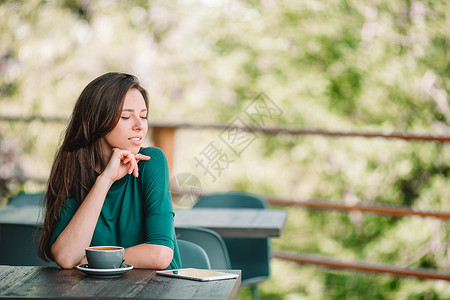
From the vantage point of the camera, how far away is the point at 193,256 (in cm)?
168

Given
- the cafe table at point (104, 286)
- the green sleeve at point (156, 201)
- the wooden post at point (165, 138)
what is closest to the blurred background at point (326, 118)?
the wooden post at point (165, 138)

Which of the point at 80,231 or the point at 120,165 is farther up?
the point at 120,165

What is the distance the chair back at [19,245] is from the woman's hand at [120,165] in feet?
1.54

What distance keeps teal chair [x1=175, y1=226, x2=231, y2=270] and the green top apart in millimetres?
383

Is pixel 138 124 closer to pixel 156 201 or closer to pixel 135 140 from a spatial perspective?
pixel 135 140

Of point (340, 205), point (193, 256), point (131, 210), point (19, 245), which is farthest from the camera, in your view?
point (340, 205)

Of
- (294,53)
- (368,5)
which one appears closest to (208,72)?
(294,53)

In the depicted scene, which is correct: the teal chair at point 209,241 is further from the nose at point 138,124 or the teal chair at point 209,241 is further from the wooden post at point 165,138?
the wooden post at point 165,138

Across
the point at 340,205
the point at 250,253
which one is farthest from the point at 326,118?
the point at 250,253

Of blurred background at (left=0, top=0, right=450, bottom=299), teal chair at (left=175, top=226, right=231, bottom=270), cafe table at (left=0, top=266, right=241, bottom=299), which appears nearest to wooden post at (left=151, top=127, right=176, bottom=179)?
blurred background at (left=0, top=0, right=450, bottom=299)

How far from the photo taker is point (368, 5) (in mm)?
5359

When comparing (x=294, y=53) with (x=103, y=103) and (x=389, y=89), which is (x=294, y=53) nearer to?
(x=389, y=89)

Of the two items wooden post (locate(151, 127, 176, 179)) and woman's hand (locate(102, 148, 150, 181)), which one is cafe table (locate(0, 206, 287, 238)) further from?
wooden post (locate(151, 127, 176, 179))

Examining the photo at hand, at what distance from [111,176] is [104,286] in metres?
0.34
